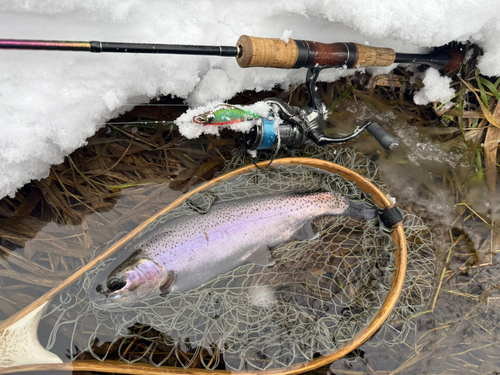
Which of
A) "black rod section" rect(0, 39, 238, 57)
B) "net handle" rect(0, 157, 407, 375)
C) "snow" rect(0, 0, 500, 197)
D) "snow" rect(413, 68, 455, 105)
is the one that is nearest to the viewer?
Result: "black rod section" rect(0, 39, 238, 57)

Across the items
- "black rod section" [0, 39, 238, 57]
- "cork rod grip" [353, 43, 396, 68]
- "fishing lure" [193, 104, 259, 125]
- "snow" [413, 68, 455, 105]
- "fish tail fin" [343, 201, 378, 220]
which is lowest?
"fish tail fin" [343, 201, 378, 220]

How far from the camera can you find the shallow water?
234 centimetres

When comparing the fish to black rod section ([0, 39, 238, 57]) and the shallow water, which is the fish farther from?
black rod section ([0, 39, 238, 57])

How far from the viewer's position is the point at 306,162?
7.60 feet

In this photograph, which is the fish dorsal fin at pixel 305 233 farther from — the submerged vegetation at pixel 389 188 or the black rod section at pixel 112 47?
the black rod section at pixel 112 47

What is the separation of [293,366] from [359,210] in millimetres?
1189

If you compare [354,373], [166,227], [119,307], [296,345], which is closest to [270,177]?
[166,227]

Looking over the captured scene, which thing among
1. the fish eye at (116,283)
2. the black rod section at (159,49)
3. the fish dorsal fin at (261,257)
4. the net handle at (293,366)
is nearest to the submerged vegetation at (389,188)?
the net handle at (293,366)

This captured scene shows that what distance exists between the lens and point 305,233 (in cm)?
236

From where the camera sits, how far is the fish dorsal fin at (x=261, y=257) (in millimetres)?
2305

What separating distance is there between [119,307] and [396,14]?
2.86m

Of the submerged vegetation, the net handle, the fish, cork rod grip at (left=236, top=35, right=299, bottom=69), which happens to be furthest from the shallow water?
cork rod grip at (left=236, top=35, right=299, bottom=69)

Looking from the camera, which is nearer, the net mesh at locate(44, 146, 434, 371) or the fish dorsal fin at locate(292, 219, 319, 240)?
the net mesh at locate(44, 146, 434, 371)

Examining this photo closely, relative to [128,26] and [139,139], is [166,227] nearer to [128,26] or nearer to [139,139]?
[139,139]
